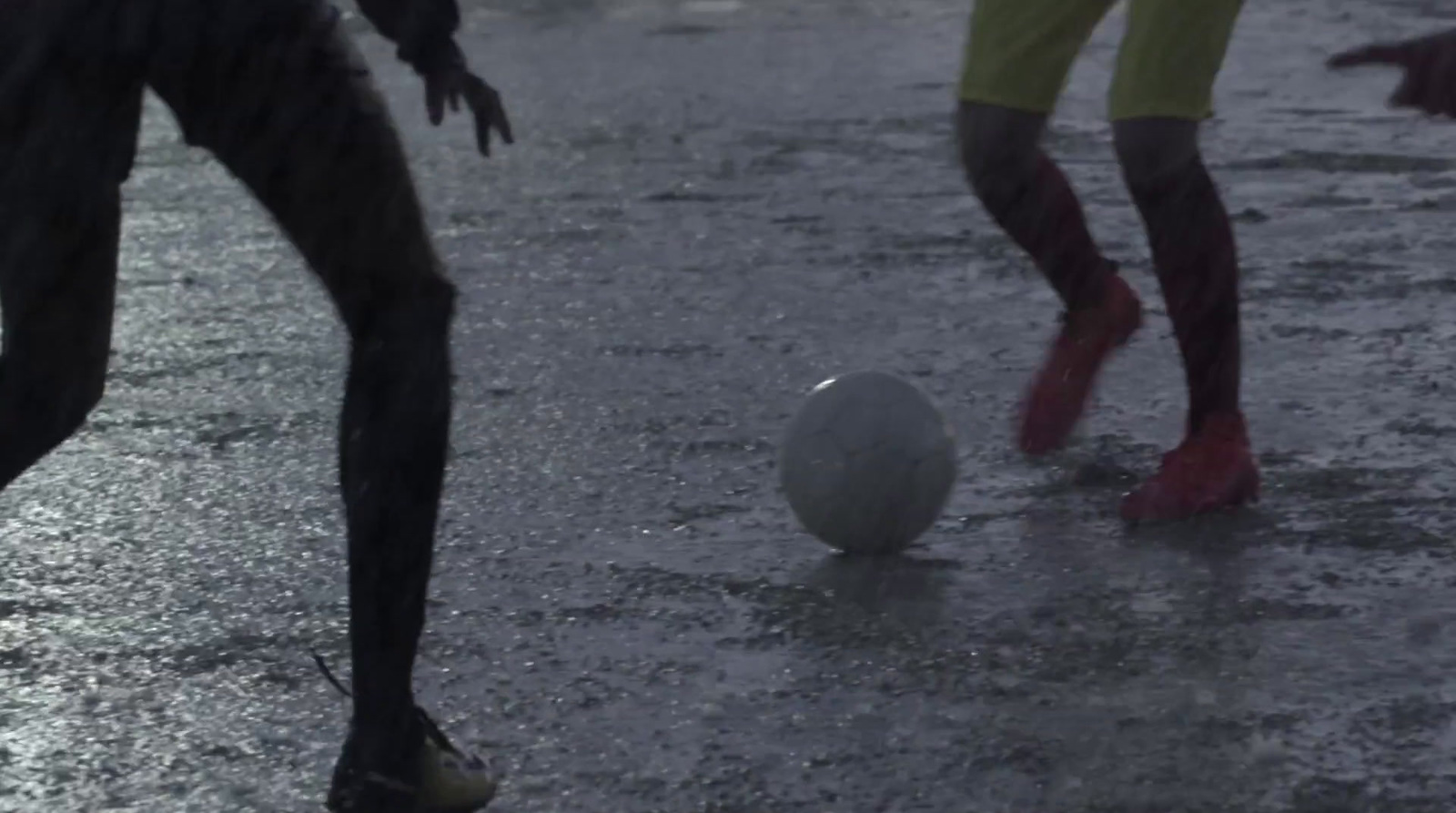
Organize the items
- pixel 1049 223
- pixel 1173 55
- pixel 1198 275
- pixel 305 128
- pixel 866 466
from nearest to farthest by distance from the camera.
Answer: pixel 305 128 < pixel 866 466 < pixel 1173 55 < pixel 1198 275 < pixel 1049 223

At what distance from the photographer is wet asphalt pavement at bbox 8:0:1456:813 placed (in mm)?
3561

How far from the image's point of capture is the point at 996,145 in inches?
204

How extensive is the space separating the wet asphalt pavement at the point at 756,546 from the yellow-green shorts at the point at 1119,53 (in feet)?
2.57

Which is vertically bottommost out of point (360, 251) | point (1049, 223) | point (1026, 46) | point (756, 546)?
point (756, 546)

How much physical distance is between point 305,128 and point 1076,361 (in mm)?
2612

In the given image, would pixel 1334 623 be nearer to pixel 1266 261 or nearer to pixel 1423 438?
pixel 1423 438

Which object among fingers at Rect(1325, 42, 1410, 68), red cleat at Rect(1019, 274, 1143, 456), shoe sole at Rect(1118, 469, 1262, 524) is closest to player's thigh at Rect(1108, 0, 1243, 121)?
red cleat at Rect(1019, 274, 1143, 456)

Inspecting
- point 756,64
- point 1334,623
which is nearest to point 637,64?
point 756,64

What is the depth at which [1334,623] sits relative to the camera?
4160mm

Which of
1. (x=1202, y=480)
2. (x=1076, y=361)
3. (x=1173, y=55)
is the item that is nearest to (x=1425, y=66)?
(x=1173, y=55)

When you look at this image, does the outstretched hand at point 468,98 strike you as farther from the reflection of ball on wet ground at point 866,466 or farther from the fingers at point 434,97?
the reflection of ball on wet ground at point 866,466

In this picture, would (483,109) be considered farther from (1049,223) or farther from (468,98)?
(1049,223)

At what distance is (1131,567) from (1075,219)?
1017 mm

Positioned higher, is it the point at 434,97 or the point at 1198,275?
the point at 434,97
